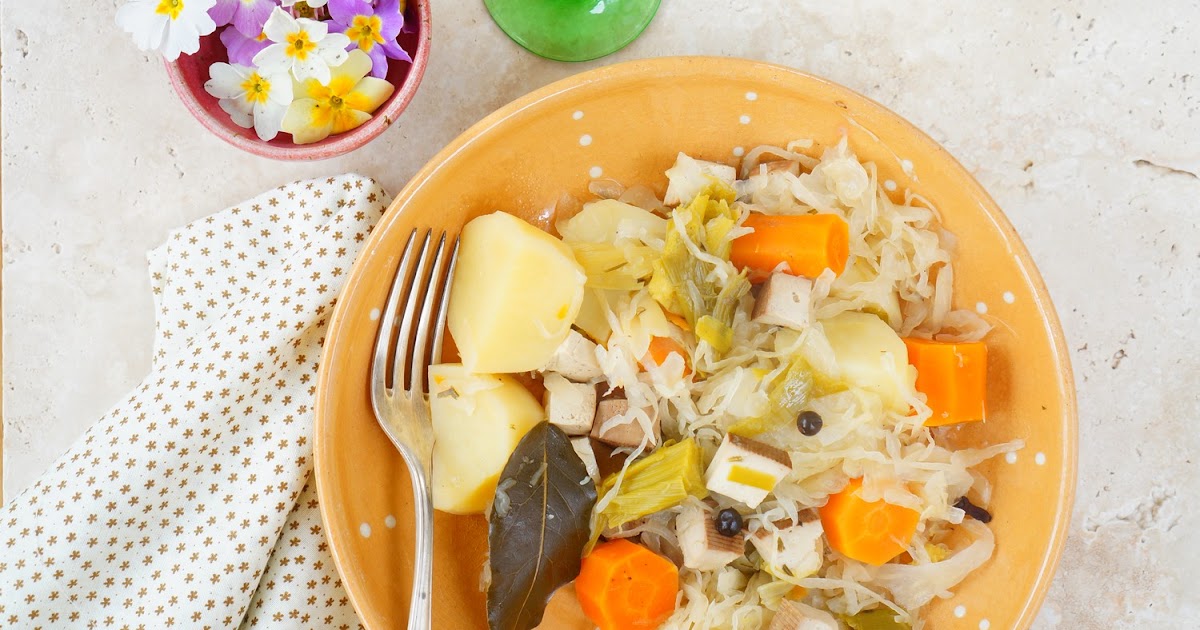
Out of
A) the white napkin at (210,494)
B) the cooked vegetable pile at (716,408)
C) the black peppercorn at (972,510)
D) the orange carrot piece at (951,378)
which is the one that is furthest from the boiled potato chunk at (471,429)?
the black peppercorn at (972,510)

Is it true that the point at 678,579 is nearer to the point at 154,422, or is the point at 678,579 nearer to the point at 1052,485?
the point at 1052,485

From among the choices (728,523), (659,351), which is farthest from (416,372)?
(728,523)

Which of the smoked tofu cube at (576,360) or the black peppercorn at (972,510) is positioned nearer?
the smoked tofu cube at (576,360)

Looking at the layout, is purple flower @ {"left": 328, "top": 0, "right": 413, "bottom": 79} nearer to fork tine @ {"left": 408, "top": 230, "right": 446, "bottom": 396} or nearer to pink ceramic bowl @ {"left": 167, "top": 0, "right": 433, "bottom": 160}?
pink ceramic bowl @ {"left": 167, "top": 0, "right": 433, "bottom": 160}

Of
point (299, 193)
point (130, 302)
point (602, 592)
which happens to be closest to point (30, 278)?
point (130, 302)

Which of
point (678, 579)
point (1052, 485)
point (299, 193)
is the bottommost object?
point (678, 579)

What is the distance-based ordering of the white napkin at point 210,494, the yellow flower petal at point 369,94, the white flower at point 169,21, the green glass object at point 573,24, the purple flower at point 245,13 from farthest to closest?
the green glass object at point 573,24, the white napkin at point 210,494, the yellow flower petal at point 369,94, the purple flower at point 245,13, the white flower at point 169,21

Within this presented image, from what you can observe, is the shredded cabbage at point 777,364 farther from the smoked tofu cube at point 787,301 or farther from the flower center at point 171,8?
the flower center at point 171,8
